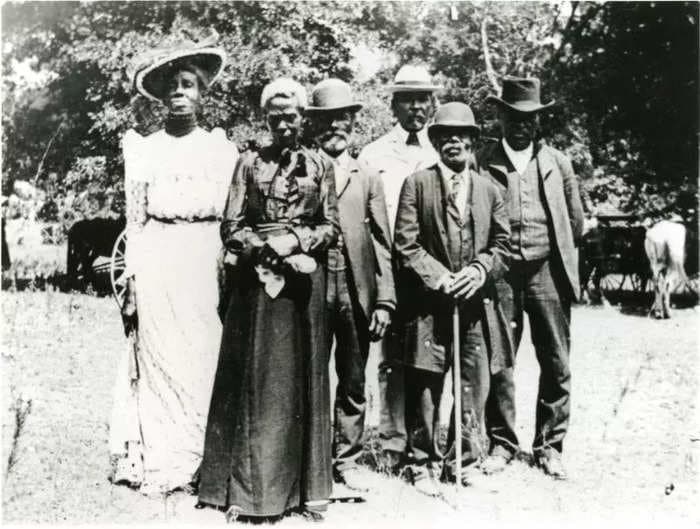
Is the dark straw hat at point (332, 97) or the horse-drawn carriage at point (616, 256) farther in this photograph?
the horse-drawn carriage at point (616, 256)

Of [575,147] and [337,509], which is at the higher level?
[575,147]

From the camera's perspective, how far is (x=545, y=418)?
486 cm

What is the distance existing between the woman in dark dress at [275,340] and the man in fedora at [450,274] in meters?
0.71

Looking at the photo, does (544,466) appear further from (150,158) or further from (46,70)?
(46,70)

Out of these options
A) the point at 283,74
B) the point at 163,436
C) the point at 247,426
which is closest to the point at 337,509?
the point at 247,426

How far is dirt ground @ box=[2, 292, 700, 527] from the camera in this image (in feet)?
13.4

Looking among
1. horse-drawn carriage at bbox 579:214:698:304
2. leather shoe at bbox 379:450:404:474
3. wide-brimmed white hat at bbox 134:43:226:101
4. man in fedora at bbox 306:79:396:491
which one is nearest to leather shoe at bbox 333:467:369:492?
man in fedora at bbox 306:79:396:491

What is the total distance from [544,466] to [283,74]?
7.26 m

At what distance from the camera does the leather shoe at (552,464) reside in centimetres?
470

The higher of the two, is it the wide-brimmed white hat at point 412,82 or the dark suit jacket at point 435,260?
the wide-brimmed white hat at point 412,82

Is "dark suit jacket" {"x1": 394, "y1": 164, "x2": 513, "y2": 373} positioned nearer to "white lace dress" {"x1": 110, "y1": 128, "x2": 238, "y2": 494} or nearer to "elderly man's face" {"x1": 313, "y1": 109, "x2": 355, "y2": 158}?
"elderly man's face" {"x1": 313, "y1": 109, "x2": 355, "y2": 158}

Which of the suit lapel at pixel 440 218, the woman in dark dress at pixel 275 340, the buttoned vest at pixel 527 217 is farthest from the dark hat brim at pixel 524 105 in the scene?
the woman in dark dress at pixel 275 340

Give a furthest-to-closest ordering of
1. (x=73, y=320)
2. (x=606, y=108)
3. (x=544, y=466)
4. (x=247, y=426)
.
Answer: (x=606, y=108), (x=73, y=320), (x=544, y=466), (x=247, y=426)

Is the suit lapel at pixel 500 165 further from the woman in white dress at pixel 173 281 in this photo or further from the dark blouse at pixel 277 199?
the woman in white dress at pixel 173 281
